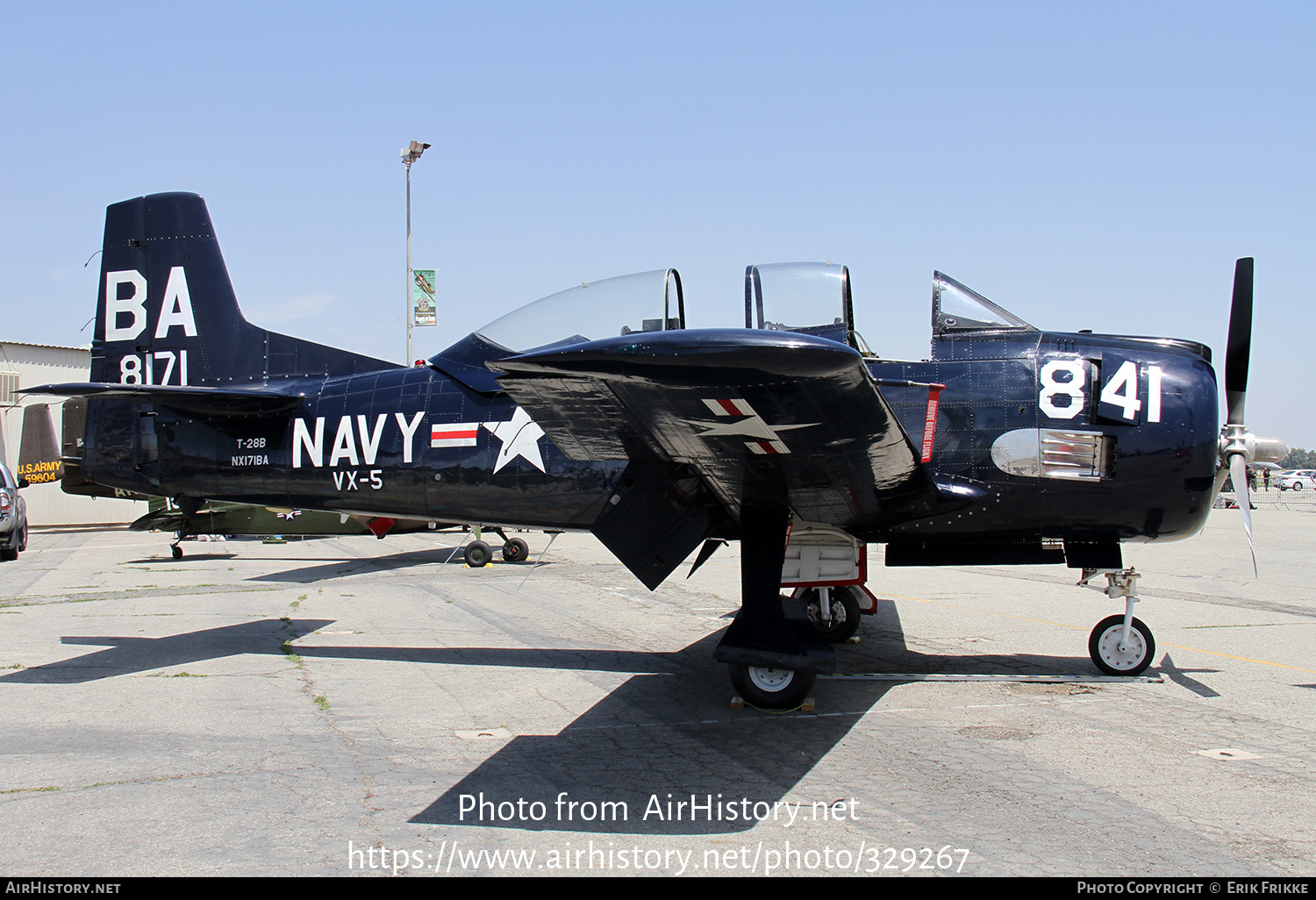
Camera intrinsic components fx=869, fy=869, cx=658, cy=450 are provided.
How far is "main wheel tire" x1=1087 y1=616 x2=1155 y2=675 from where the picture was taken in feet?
21.6

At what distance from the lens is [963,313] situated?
655cm

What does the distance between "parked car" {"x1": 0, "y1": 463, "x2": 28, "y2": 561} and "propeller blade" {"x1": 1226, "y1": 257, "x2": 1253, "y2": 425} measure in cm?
2121

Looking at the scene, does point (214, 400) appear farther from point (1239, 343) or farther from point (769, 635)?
point (1239, 343)

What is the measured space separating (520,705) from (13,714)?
10.6 ft

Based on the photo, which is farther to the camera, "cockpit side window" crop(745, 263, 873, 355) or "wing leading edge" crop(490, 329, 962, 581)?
"cockpit side window" crop(745, 263, 873, 355)

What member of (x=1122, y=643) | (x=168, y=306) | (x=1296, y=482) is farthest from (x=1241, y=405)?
(x=1296, y=482)

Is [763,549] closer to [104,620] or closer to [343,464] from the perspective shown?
[343,464]

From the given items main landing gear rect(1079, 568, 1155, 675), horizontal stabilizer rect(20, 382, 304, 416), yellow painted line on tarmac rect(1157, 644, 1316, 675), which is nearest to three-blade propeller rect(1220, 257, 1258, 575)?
main landing gear rect(1079, 568, 1155, 675)

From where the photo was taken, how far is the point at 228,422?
7.90 metres

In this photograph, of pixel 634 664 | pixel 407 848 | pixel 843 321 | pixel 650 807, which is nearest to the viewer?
pixel 407 848

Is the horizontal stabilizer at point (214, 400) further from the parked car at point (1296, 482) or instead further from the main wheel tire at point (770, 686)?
the parked car at point (1296, 482)

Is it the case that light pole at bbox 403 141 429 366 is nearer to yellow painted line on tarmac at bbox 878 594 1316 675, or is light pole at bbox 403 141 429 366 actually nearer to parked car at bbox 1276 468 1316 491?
yellow painted line on tarmac at bbox 878 594 1316 675

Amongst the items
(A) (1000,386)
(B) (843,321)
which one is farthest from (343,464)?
(A) (1000,386)

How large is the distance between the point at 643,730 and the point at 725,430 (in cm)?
201
